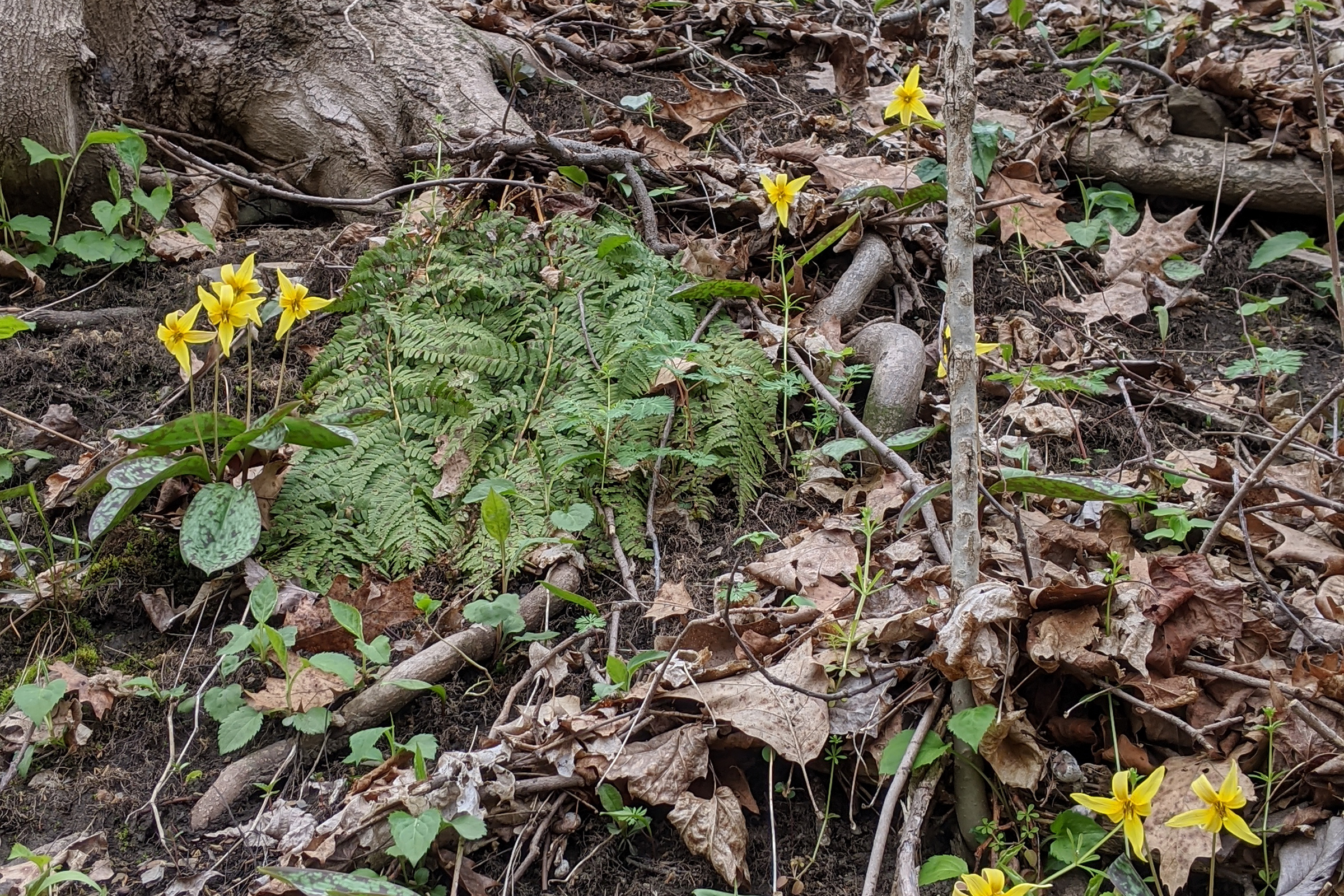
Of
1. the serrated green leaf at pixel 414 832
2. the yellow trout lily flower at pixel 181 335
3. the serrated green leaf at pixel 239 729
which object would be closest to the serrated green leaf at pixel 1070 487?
the serrated green leaf at pixel 414 832

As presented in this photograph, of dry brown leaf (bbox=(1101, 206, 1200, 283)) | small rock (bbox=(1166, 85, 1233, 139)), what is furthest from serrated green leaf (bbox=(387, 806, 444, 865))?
small rock (bbox=(1166, 85, 1233, 139))

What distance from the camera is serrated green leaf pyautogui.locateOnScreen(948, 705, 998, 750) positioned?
6.42ft

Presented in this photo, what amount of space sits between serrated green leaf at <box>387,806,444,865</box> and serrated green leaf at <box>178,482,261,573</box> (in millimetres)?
992

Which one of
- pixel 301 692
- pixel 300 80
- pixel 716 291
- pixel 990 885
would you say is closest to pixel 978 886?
pixel 990 885

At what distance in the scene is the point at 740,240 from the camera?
12.5 ft

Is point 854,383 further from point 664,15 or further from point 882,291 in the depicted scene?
point 664,15

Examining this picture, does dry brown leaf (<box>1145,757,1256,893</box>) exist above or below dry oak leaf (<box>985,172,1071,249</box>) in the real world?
below

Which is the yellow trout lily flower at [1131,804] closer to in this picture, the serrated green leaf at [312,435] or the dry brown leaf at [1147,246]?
the serrated green leaf at [312,435]

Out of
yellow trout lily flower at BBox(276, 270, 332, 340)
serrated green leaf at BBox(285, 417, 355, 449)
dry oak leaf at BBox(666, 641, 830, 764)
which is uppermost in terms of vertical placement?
yellow trout lily flower at BBox(276, 270, 332, 340)

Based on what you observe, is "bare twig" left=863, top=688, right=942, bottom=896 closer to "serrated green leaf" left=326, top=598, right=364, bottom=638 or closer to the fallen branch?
the fallen branch

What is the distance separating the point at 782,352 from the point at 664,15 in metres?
3.19

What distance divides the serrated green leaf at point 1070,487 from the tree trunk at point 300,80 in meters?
2.97

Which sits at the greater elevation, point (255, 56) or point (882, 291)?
point (255, 56)

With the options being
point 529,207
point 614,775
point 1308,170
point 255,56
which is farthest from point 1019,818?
point 255,56
